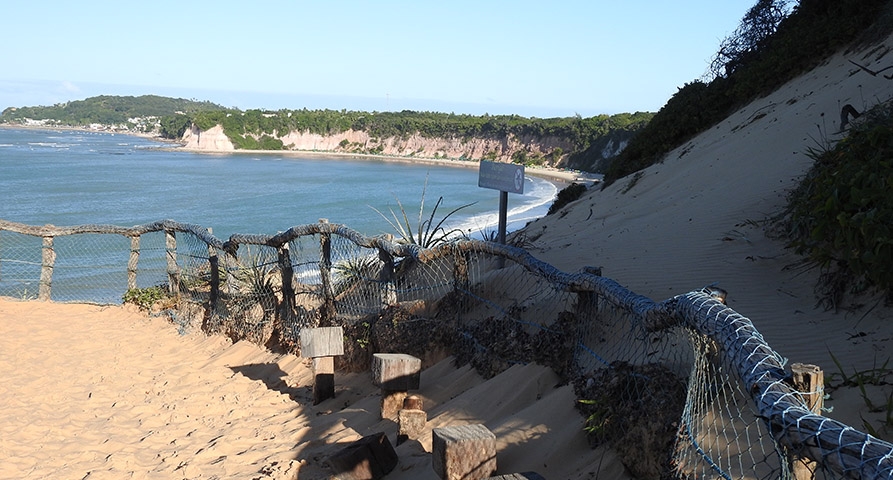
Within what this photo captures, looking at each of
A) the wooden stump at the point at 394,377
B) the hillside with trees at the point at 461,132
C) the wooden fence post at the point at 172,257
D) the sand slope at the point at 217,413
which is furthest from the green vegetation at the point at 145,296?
the hillside with trees at the point at 461,132

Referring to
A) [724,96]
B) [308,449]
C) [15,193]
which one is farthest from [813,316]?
[15,193]

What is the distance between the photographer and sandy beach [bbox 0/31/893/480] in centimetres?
468

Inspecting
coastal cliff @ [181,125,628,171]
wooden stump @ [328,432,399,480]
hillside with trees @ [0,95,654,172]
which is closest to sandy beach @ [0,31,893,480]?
wooden stump @ [328,432,399,480]

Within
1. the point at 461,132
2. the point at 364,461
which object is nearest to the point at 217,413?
the point at 364,461

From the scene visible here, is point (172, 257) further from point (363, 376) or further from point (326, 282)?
point (363, 376)

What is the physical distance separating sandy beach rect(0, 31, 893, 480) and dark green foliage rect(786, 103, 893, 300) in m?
0.29

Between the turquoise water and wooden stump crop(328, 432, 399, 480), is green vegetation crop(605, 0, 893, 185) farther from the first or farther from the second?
wooden stump crop(328, 432, 399, 480)

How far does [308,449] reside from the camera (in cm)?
539

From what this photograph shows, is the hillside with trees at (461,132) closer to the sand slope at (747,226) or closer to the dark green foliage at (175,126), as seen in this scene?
the dark green foliage at (175,126)

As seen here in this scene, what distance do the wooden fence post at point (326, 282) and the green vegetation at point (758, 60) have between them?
39.3 ft

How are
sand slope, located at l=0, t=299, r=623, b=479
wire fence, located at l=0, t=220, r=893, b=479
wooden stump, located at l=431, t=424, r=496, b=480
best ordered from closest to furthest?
wire fence, located at l=0, t=220, r=893, b=479 → wooden stump, located at l=431, t=424, r=496, b=480 → sand slope, located at l=0, t=299, r=623, b=479

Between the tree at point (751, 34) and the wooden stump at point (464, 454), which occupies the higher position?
the tree at point (751, 34)

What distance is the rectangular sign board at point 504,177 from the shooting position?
8.16 meters

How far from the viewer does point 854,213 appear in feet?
18.3
